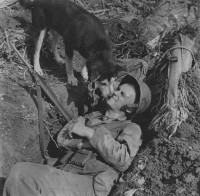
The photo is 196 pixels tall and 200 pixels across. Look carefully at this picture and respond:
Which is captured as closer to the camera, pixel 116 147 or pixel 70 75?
pixel 116 147

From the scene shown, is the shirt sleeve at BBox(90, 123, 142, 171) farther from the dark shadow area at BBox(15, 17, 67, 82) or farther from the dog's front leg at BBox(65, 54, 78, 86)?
the dark shadow area at BBox(15, 17, 67, 82)

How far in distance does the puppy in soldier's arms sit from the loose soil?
37 centimetres

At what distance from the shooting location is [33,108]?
15.5ft

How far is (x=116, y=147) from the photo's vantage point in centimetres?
377

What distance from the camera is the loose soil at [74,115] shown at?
3475mm

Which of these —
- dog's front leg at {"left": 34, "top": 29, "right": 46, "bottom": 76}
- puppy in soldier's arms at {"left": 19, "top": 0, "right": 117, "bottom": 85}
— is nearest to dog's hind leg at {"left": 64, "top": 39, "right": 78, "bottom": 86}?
puppy in soldier's arms at {"left": 19, "top": 0, "right": 117, "bottom": 85}

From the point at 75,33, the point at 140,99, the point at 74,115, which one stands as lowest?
→ the point at 74,115

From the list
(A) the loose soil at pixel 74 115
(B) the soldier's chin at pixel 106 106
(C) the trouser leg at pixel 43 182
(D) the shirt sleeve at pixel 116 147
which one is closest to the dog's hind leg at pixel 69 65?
(A) the loose soil at pixel 74 115

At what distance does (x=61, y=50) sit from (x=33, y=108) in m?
1.89

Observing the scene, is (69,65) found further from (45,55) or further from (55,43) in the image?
(45,55)

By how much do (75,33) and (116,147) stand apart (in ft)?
7.07

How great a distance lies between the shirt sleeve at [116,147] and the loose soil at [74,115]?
0.10 metres

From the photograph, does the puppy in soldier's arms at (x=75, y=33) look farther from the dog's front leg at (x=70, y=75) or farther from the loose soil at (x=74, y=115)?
the loose soil at (x=74, y=115)

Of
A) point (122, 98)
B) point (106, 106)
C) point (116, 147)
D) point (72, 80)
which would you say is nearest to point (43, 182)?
point (116, 147)
